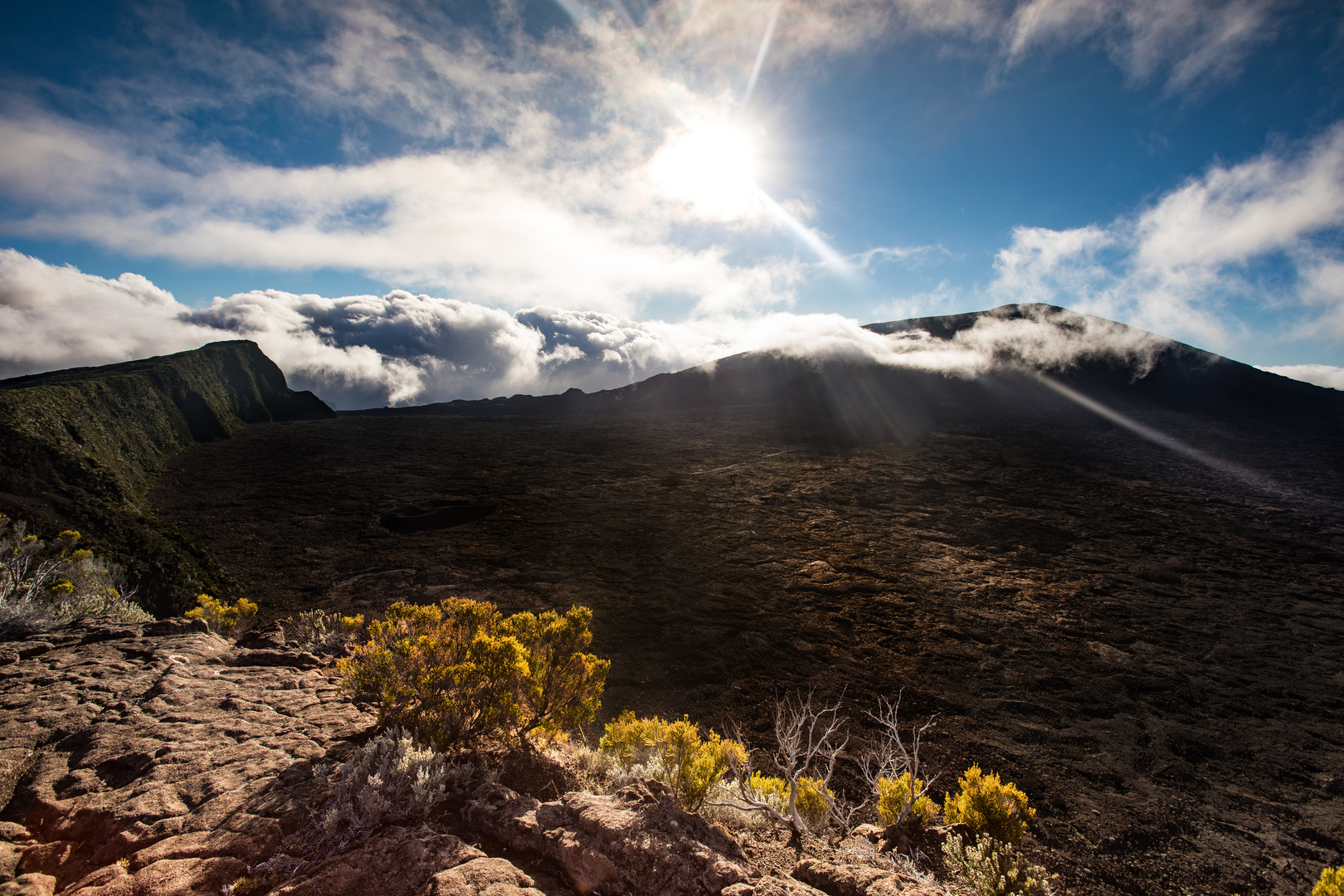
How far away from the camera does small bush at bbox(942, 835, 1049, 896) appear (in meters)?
3.06

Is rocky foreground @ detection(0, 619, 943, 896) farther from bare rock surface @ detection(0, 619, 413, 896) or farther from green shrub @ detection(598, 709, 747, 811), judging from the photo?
green shrub @ detection(598, 709, 747, 811)

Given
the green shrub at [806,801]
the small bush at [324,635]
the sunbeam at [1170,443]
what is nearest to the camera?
the green shrub at [806,801]

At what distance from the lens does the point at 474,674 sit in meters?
3.49

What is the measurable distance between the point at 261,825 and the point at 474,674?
4.01 feet

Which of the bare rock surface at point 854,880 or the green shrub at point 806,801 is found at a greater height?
the bare rock surface at point 854,880

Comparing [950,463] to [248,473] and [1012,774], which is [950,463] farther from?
[248,473]

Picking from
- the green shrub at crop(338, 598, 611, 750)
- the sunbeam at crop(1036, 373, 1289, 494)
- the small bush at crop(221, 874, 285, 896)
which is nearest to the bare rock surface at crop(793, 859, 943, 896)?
the green shrub at crop(338, 598, 611, 750)

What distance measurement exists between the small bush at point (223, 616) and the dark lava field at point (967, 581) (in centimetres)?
309

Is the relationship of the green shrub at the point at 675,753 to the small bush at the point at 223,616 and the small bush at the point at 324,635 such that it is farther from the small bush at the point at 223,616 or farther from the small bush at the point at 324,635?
the small bush at the point at 223,616

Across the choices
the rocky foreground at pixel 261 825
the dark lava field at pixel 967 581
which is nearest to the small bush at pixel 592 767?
the rocky foreground at pixel 261 825

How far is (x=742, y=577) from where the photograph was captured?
12641mm

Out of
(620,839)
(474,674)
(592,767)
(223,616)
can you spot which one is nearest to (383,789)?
(474,674)

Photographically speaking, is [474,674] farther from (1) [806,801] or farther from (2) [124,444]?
(2) [124,444]

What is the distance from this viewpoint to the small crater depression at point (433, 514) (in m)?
17.0
